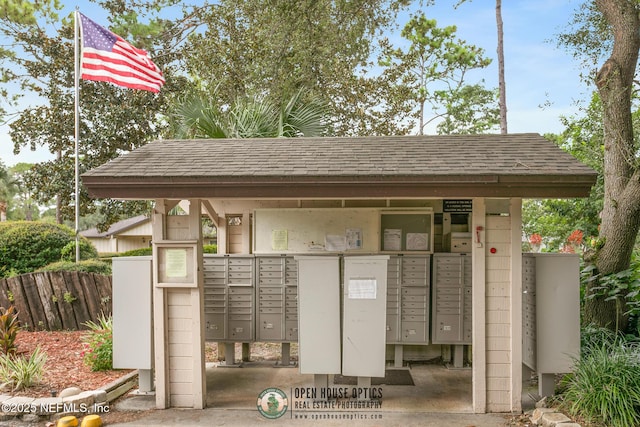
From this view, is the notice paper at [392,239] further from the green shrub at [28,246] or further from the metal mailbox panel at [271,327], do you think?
the green shrub at [28,246]

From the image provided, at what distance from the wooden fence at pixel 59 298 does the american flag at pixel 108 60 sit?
3.35m

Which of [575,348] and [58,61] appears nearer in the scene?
[575,348]

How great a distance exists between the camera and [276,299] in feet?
17.0

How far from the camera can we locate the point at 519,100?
1320 centimetres

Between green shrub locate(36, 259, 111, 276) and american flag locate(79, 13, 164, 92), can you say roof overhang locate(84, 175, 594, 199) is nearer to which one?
green shrub locate(36, 259, 111, 276)

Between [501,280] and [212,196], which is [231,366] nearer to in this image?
[212,196]

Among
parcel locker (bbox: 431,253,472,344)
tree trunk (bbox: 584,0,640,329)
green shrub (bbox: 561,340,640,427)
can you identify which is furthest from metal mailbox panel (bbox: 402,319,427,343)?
tree trunk (bbox: 584,0,640,329)

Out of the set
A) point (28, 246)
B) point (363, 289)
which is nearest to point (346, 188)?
point (363, 289)

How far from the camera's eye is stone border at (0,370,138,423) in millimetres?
3881

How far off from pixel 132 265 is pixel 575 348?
4.44 meters

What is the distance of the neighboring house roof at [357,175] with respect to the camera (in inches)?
147

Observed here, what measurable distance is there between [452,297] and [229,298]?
2683 mm

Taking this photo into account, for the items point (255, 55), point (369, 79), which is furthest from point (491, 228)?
point (369, 79)

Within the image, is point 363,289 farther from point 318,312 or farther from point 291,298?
point 291,298
